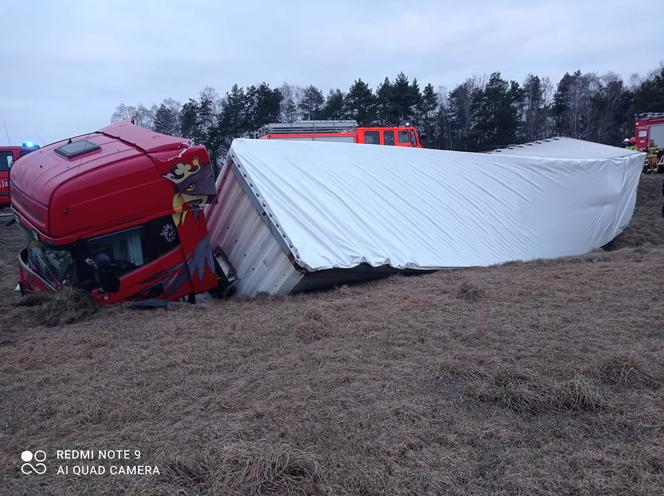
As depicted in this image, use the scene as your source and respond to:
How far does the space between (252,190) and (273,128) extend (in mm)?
11000

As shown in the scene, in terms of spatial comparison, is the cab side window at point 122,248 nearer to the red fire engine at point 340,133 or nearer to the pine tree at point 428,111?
the red fire engine at point 340,133

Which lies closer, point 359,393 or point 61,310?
point 359,393

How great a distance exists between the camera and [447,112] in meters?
45.5

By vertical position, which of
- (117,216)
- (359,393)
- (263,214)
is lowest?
(359,393)

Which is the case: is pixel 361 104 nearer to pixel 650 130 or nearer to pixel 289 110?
pixel 289 110

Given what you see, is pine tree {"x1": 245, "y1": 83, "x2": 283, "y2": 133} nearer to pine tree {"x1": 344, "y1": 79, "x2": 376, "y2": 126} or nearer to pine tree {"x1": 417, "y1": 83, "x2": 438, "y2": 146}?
pine tree {"x1": 344, "y1": 79, "x2": 376, "y2": 126}

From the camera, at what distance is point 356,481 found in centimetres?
217

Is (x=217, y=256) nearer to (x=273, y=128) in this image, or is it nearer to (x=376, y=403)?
(x=376, y=403)

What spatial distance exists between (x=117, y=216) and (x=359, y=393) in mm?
3527

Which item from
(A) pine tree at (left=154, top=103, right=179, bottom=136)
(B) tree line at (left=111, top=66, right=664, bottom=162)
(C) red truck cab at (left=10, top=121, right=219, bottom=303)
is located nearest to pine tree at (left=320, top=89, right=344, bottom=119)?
(B) tree line at (left=111, top=66, right=664, bottom=162)

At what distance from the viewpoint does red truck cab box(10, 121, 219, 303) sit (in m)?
5.04

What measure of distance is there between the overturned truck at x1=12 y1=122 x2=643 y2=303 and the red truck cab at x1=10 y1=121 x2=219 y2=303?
14mm

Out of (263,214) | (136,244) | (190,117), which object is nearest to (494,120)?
(190,117)

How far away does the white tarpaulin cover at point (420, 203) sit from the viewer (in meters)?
6.29
